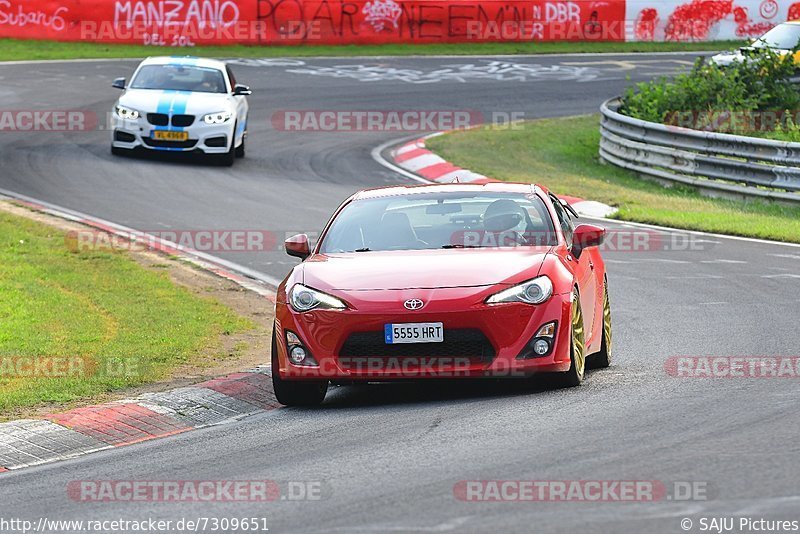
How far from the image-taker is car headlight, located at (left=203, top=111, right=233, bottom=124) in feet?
79.4

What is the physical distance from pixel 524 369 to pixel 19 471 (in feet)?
9.71

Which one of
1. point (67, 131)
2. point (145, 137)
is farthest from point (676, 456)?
point (67, 131)

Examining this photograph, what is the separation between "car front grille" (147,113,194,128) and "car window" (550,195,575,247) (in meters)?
14.1

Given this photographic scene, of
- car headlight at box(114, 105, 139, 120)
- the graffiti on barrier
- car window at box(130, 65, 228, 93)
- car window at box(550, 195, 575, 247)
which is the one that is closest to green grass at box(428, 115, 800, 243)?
car window at box(130, 65, 228, 93)

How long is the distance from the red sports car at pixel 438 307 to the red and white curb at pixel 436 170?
10.8 metres

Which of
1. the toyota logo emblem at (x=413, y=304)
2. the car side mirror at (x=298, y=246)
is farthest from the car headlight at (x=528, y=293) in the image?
the car side mirror at (x=298, y=246)

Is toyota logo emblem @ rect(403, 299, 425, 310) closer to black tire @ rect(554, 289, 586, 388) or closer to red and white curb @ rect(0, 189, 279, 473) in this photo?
black tire @ rect(554, 289, 586, 388)

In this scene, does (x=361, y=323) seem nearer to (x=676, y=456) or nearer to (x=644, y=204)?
(x=676, y=456)

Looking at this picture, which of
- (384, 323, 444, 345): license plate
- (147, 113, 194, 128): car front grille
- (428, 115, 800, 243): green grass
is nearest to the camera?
(384, 323, 444, 345): license plate

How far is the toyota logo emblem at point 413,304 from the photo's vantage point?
8836 mm

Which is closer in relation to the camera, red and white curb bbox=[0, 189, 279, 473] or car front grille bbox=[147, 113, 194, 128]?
red and white curb bbox=[0, 189, 279, 473]

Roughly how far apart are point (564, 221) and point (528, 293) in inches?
67.3

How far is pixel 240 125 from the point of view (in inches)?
982

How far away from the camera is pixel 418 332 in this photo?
8.82 meters
